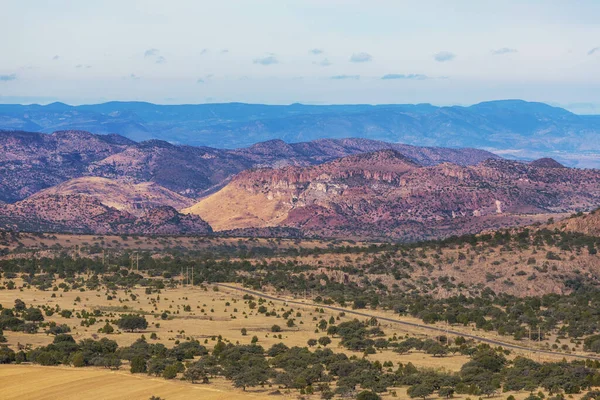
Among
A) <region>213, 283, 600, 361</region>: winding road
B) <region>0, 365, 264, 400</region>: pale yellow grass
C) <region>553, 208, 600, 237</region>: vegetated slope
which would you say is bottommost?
<region>213, 283, 600, 361</region>: winding road

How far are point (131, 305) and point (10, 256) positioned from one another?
49.4 m

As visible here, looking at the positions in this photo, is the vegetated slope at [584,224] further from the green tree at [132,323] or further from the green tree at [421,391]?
the green tree at [421,391]

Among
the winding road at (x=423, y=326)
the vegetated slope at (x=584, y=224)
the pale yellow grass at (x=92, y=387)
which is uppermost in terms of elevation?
the vegetated slope at (x=584, y=224)

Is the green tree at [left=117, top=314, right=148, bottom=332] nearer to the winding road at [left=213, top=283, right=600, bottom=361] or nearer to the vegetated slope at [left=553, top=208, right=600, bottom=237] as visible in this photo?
the winding road at [left=213, top=283, right=600, bottom=361]

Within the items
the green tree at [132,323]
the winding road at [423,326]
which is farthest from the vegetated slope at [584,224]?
the green tree at [132,323]

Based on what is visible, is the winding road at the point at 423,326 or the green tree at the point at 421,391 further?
A: the winding road at the point at 423,326

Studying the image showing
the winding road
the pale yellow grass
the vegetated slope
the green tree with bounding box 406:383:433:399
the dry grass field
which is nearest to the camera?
the pale yellow grass

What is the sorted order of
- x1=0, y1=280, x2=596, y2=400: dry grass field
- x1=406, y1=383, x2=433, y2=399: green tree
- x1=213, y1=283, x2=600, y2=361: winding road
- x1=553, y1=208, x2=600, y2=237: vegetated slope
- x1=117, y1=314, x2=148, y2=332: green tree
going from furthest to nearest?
x1=553, y1=208, x2=600, y2=237: vegetated slope
x1=117, y1=314, x2=148, y2=332: green tree
x1=213, y1=283, x2=600, y2=361: winding road
x1=406, y1=383, x2=433, y2=399: green tree
x1=0, y1=280, x2=596, y2=400: dry grass field

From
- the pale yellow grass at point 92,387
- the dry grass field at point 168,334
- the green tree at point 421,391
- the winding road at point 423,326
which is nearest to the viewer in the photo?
the pale yellow grass at point 92,387

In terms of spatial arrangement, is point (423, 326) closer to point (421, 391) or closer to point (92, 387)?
point (421, 391)

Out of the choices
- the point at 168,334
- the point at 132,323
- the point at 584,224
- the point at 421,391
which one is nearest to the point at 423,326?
the point at 168,334

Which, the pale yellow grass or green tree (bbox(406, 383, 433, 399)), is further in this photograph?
green tree (bbox(406, 383, 433, 399))

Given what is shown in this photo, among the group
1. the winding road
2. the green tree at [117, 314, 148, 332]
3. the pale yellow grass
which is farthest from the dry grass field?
the winding road

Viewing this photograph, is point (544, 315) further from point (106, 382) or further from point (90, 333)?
point (106, 382)
